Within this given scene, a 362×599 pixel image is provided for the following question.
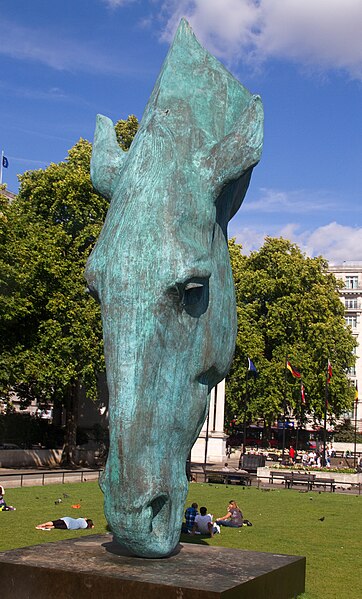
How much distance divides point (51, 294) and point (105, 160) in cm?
2567

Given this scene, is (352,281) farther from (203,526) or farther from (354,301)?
(203,526)

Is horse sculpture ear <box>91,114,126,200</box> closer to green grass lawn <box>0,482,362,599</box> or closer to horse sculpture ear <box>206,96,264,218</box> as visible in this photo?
horse sculpture ear <box>206,96,264,218</box>

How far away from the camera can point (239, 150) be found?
614 cm

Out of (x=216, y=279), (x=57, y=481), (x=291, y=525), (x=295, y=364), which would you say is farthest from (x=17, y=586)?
(x=295, y=364)

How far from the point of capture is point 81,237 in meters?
33.9

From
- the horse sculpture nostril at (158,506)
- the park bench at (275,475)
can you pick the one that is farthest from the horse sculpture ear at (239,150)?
the park bench at (275,475)

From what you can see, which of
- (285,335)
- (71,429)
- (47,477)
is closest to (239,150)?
(47,477)

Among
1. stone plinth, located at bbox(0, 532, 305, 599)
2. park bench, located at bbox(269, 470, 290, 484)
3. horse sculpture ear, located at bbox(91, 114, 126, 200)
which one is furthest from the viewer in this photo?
park bench, located at bbox(269, 470, 290, 484)

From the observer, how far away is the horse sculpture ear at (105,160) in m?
7.10

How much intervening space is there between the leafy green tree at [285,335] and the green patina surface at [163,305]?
40213mm

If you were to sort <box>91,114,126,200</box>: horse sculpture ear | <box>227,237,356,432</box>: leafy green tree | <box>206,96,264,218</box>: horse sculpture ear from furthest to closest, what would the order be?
1. <box>227,237,356,432</box>: leafy green tree
2. <box>91,114,126,200</box>: horse sculpture ear
3. <box>206,96,264,218</box>: horse sculpture ear

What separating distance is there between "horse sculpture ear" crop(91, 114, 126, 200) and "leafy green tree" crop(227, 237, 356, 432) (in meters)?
39.6

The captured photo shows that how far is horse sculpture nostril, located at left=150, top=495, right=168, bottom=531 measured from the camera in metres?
5.54

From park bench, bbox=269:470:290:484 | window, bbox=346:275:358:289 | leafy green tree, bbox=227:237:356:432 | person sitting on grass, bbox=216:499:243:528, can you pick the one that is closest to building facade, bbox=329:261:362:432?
window, bbox=346:275:358:289
